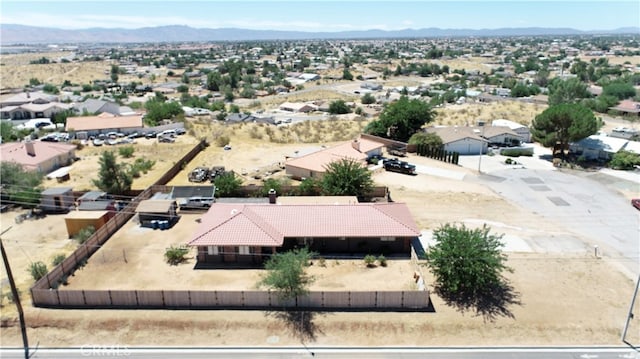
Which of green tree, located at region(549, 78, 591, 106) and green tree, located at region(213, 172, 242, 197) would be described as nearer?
green tree, located at region(213, 172, 242, 197)

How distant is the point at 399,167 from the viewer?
55750 millimetres

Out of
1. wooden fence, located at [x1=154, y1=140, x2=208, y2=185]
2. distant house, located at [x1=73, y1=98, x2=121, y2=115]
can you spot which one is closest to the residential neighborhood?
wooden fence, located at [x1=154, y1=140, x2=208, y2=185]

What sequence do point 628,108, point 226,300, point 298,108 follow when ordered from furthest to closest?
point 298,108 → point 628,108 → point 226,300

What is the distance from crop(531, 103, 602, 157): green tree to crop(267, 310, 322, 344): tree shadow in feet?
155

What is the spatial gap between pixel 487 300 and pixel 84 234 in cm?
3047

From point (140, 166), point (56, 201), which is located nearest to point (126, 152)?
point (140, 166)

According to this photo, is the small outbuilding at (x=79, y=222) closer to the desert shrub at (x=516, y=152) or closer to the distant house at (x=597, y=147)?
the desert shrub at (x=516, y=152)

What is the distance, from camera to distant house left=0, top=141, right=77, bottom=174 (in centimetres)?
5338

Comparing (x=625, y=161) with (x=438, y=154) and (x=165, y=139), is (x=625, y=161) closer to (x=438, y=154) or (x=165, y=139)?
(x=438, y=154)

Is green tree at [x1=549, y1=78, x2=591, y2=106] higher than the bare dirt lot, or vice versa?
green tree at [x1=549, y1=78, x2=591, y2=106]

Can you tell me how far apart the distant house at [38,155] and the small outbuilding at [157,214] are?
2121 centimetres

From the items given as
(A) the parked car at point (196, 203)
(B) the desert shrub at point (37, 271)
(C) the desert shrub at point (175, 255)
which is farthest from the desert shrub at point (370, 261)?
(B) the desert shrub at point (37, 271)

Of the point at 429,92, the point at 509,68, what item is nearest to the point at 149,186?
the point at 429,92

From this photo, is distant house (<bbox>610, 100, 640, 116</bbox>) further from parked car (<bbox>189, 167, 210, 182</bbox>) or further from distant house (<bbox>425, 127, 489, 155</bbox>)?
parked car (<bbox>189, 167, 210, 182</bbox>)
